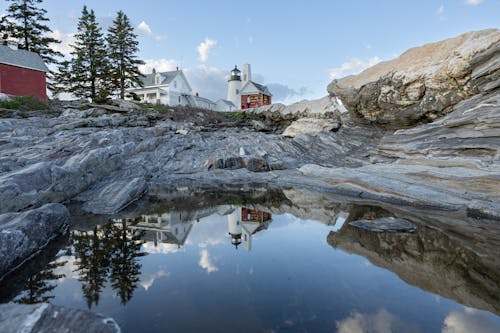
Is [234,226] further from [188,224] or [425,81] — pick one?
[425,81]

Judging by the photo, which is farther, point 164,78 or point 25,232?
point 164,78

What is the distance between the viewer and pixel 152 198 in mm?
14617

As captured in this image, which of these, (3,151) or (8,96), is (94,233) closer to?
(3,151)

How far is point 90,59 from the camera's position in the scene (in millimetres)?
41875

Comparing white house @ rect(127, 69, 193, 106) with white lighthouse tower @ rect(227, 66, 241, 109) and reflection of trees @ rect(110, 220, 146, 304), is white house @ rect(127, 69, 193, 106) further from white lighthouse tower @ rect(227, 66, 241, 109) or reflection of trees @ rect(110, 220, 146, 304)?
reflection of trees @ rect(110, 220, 146, 304)

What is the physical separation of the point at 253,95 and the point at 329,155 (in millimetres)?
46533

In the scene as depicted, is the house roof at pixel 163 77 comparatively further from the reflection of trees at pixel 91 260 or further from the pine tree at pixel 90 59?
the reflection of trees at pixel 91 260

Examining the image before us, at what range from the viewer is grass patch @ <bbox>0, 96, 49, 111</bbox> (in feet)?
97.8

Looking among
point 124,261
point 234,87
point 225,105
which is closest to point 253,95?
point 234,87

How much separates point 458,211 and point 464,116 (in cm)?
533

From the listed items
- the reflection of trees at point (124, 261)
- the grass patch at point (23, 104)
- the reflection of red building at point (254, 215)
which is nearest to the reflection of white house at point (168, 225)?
the reflection of trees at point (124, 261)

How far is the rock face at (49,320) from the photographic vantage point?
12.5 ft

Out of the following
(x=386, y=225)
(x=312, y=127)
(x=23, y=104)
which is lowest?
(x=386, y=225)

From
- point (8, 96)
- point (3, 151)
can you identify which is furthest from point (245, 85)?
point (3, 151)
